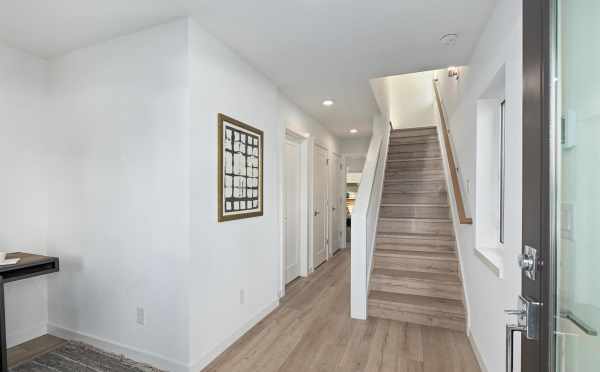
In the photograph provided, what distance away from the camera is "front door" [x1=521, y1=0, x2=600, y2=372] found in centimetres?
72

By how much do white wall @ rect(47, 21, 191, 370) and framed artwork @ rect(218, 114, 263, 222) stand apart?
14.8 inches

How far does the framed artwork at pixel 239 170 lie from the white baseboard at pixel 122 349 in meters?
1.04

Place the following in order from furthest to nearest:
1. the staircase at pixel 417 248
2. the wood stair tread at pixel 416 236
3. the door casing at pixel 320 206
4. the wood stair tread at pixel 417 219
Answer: the door casing at pixel 320 206 → the wood stair tread at pixel 417 219 → the wood stair tread at pixel 416 236 → the staircase at pixel 417 248

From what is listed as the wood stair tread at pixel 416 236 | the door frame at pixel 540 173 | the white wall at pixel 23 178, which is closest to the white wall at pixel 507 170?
the wood stair tread at pixel 416 236

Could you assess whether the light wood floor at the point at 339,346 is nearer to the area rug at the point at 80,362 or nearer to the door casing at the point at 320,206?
the area rug at the point at 80,362

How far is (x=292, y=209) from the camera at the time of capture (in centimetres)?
421

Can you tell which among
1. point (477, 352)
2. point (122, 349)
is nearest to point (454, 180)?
point (477, 352)

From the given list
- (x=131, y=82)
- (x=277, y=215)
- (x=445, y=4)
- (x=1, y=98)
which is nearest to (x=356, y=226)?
(x=277, y=215)

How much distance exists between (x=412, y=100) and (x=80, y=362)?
654 cm

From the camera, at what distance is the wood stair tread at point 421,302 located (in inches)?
107

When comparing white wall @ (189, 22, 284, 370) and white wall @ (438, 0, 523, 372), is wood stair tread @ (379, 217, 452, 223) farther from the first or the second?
white wall @ (189, 22, 284, 370)

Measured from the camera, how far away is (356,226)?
2.87 m

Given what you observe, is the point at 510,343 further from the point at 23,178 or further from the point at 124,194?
the point at 23,178

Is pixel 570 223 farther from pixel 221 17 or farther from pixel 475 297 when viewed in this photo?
pixel 221 17
